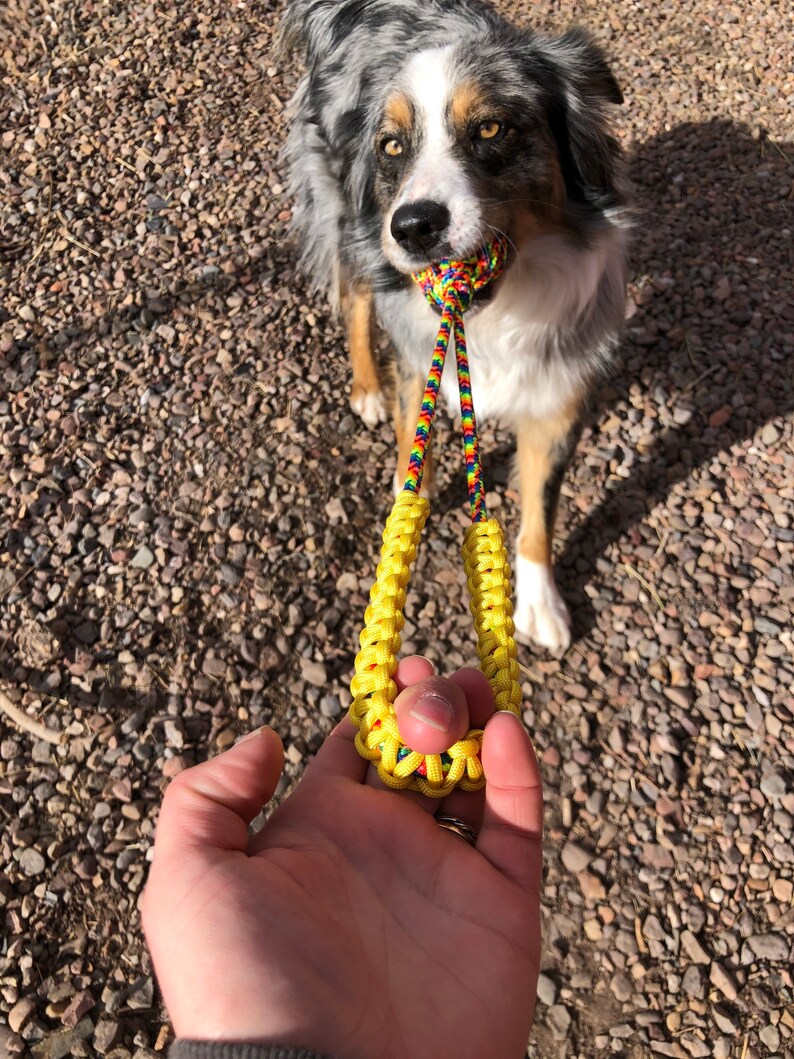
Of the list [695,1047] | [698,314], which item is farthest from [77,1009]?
[698,314]

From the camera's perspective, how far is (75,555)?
2832 millimetres

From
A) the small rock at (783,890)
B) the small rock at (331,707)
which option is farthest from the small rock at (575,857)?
the small rock at (331,707)

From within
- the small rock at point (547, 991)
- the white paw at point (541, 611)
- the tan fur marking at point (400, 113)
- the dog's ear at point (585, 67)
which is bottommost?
the small rock at point (547, 991)

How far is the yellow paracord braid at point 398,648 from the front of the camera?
51.0 inches

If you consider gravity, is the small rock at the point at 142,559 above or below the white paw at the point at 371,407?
below

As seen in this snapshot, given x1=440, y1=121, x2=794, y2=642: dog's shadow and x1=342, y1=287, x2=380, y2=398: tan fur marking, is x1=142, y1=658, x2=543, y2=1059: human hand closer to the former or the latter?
x1=440, y1=121, x2=794, y2=642: dog's shadow

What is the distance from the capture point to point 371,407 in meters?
3.27

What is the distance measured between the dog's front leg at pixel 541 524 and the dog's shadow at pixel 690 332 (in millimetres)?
129

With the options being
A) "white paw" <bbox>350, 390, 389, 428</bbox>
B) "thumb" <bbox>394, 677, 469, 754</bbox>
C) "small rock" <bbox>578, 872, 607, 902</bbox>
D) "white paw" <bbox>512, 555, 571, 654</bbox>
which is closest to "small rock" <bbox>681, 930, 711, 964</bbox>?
"small rock" <bbox>578, 872, 607, 902</bbox>

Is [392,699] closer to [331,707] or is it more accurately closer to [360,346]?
[331,707]

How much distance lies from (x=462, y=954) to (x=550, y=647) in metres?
1.60

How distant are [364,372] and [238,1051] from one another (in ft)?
8.72

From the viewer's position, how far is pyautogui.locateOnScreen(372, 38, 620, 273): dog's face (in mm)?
1952

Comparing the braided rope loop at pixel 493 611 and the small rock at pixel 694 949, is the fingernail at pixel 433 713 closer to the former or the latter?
the braided rope loop at pixel 493 611
